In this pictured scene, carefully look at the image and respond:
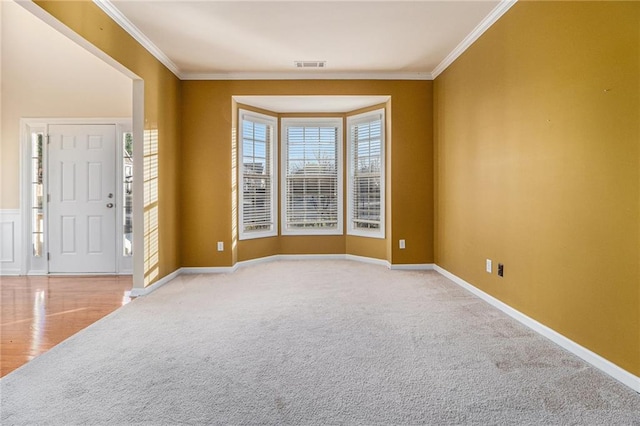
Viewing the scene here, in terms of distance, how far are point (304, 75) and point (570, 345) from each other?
13.6 ft

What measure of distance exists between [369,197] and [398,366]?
10.9 ft

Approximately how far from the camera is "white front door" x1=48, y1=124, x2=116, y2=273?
4328 millimetres

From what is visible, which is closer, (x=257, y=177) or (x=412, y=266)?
(x=412, y=266)

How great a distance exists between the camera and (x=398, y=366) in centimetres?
199

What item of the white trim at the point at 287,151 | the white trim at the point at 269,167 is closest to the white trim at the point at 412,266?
the white trim at the point at 287,151

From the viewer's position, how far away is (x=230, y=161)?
4.52m

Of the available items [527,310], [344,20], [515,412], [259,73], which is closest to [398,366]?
[515,412]

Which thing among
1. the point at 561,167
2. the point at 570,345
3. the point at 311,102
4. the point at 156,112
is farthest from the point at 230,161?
the point at 570,345

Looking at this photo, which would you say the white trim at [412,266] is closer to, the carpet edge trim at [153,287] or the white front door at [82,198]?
the carpet edge trim at [153,287]

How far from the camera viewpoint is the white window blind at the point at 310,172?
5344mm

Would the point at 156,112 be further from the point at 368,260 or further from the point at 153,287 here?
the point at 368,260

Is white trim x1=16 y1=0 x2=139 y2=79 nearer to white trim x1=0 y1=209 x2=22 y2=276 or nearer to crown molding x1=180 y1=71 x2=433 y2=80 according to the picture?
crown molding x1=180 y1=71 x2=433 y2=80

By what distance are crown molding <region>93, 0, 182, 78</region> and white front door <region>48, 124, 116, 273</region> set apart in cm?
124

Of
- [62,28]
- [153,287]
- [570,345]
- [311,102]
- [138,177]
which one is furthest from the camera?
[311,102]
